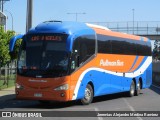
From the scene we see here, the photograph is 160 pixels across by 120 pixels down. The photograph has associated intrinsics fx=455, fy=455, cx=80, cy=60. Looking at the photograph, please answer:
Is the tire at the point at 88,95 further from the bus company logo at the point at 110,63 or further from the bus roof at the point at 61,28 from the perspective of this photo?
the bus roof at the point at 61,28

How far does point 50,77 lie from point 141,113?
3.65 meters

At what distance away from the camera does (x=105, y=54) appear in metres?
20.3

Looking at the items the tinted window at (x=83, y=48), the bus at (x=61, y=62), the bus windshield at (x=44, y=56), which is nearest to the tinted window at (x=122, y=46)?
the bus at (x=61, y=62)

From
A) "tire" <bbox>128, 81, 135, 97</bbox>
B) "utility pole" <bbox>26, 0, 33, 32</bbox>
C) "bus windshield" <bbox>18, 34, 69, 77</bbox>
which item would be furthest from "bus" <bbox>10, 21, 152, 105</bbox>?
"utility pole" <bbox>26, 0, 33, 32</bbox>

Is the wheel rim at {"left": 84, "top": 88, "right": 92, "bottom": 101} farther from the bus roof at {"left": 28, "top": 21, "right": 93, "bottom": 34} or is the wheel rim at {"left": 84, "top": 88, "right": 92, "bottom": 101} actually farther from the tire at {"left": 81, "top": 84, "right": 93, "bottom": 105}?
the bus roof at {"left": 28, "top": 21, "right": 93, "bottom": 34}

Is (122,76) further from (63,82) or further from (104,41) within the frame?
(63,82)

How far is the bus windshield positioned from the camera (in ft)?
55.4

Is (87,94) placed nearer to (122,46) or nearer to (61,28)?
(61,28)

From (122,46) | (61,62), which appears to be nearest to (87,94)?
(61,62)

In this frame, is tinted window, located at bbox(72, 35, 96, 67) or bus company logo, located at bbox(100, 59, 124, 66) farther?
bus company logo, located at bbox(100, 59, 124, 66)

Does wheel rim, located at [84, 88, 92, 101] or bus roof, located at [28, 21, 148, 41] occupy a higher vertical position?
bus roof, located at [28, 21, 148, 41]

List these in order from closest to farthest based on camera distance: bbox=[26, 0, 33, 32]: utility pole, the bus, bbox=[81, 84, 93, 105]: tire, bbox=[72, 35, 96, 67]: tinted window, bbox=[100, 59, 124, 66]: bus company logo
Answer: the bus < bbox=[72, 35, 96, 67]: tinted window < bbox=[81, 84, 93, 105]: tire < bbox=[100, 59, 124, 66]: bus company logo < bbox=[26, 0, 33, 32]: utility pole

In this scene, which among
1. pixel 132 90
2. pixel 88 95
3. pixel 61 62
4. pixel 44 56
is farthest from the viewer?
pixel 132 90

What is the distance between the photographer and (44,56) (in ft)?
55.9
